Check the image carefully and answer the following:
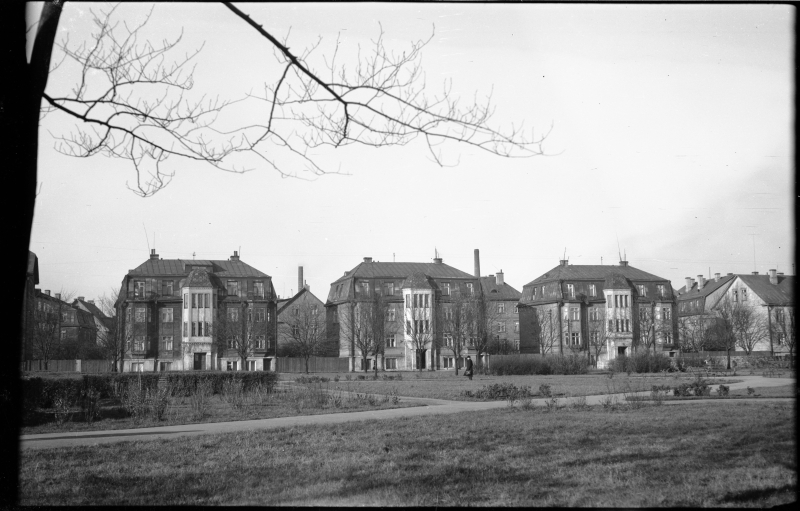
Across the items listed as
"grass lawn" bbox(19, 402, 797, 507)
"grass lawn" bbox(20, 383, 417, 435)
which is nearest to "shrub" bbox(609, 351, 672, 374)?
"grass lawn" bbox(20, 383, 417, 435)

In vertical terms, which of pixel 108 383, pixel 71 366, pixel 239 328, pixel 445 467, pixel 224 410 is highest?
pixel 239 328

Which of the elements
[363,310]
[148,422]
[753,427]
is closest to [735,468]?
[753,427]

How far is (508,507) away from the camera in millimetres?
6480

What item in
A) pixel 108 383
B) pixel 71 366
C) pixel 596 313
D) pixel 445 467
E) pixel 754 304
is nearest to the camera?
pixel 445 467

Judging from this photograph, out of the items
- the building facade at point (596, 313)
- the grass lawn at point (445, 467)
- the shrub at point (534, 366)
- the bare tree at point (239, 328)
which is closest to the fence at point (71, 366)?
the bare tree at point (239, 328)

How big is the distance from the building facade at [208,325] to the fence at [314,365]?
1.80m

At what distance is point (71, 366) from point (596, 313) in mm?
41542

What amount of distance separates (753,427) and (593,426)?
256cm

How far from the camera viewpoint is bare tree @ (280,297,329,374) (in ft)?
A: 216

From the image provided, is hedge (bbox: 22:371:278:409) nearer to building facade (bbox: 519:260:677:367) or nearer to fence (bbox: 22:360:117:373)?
fence (bbox: 22:360:117:373)

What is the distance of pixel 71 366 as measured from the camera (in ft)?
124

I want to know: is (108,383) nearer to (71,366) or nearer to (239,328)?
(71,366)

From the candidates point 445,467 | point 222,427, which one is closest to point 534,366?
point 222,427

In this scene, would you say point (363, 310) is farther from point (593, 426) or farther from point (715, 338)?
point (593, 426)
